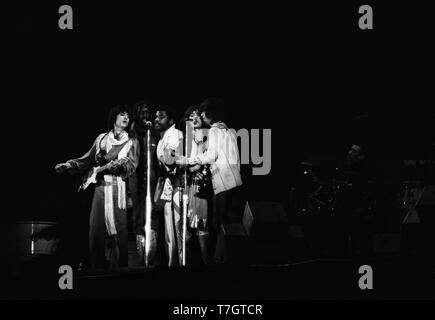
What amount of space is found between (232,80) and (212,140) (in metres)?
2.05

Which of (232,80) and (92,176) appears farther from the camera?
(232,80)

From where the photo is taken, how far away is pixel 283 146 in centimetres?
1230

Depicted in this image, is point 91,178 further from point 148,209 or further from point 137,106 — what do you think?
point 137,106

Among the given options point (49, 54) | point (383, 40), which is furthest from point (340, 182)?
point (49, 54)

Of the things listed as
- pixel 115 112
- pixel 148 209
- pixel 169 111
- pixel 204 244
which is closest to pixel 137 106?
pixel 115 112

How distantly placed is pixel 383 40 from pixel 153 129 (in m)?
3.74

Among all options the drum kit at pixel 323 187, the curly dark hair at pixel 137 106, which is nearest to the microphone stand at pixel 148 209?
the curly dark hair at pixel 137 106

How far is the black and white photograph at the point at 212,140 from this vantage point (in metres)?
10.6

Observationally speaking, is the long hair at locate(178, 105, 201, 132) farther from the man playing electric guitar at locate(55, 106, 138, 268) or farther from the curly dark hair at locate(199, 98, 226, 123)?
the man playing electric guitar at locate(55, 106, 138, 268)

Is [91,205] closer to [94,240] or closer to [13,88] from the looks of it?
[94,240]

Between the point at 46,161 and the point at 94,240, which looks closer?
the point at 94,240

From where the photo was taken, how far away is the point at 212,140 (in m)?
10.5
